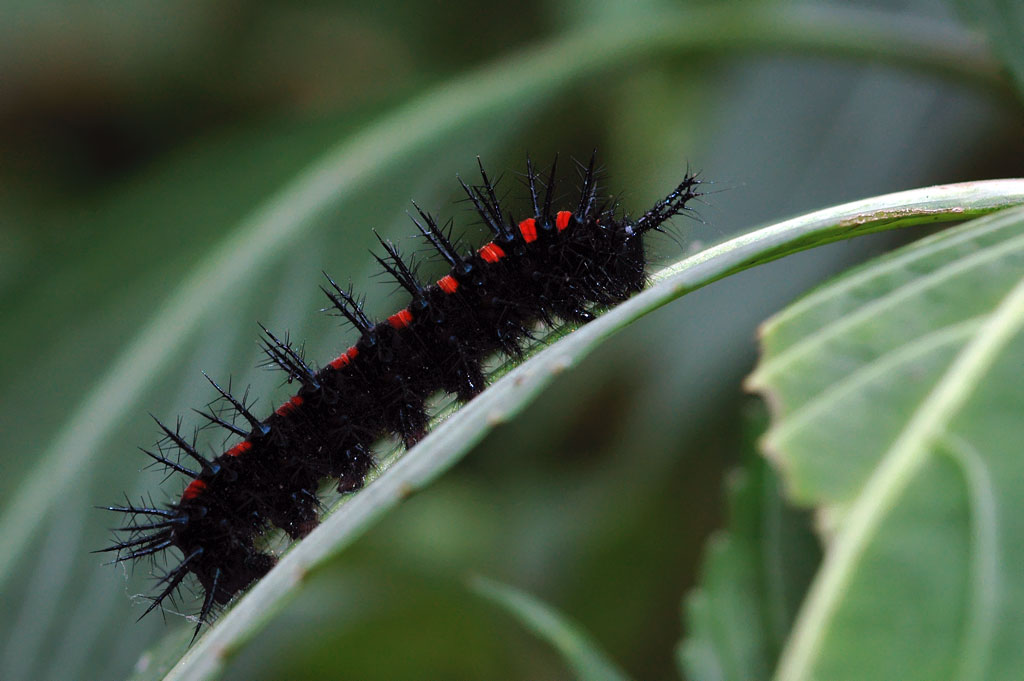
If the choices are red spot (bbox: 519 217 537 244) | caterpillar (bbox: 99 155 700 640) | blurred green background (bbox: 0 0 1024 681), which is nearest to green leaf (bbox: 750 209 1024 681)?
caterpillar (bbox: 99 155 700 640)

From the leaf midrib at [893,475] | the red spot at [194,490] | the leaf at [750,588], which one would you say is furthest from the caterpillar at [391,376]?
the leaf midrib at [893,475]

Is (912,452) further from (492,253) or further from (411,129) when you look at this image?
(411,129)

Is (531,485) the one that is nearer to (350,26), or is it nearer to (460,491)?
(460,491)

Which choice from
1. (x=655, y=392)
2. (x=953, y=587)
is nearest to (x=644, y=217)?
(x=655, y=392)

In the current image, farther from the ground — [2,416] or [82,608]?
[2,416]

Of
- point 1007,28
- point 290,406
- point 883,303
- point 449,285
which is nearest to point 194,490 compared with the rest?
point 290,406
